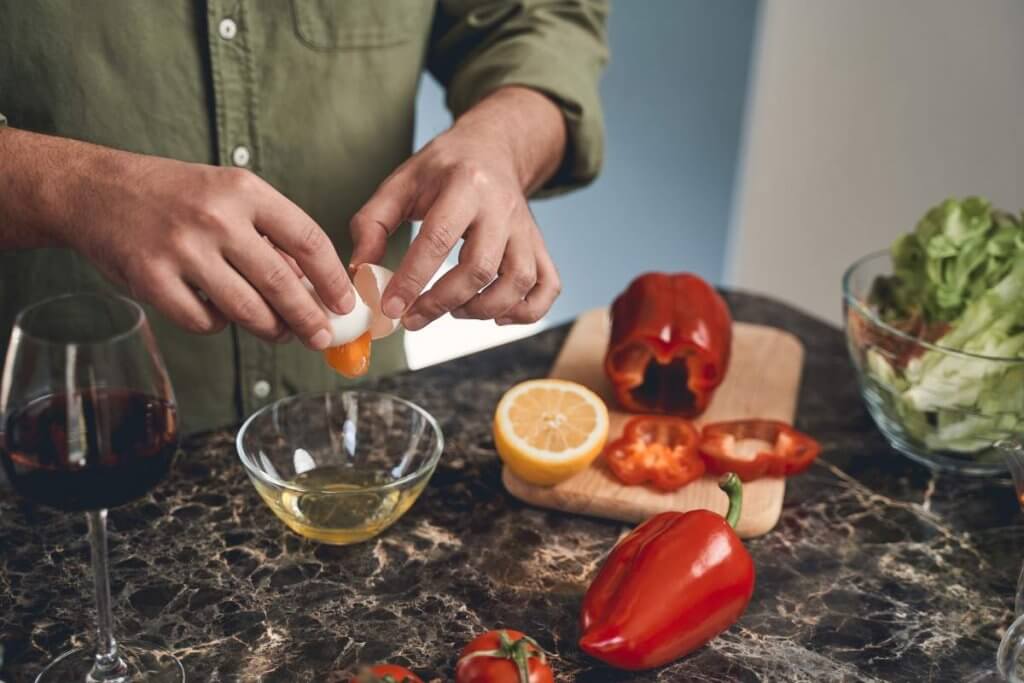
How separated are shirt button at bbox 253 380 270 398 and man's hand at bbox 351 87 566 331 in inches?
Result: 20.1

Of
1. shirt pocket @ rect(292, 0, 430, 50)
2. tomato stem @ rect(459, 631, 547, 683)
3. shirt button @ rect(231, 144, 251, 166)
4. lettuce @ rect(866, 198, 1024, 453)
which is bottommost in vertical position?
tomato stem @ rect(459, 631, 547, 683)

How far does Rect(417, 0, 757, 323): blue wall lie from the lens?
10.8 feet

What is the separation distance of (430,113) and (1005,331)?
6.89ft

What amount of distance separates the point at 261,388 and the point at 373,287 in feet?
1.99

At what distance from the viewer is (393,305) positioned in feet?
4.03

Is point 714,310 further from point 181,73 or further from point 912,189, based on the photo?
point 912,189

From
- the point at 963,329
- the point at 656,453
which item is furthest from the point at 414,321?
the point at 963,329

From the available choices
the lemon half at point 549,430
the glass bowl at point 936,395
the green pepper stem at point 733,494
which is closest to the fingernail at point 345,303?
the lemon half at point 549,430

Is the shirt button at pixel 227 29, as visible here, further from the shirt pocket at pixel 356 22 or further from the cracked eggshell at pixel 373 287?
the cracked eggshell at pixel 373 287

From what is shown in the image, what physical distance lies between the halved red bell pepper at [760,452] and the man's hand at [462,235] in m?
0.31

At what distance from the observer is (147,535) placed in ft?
4.27

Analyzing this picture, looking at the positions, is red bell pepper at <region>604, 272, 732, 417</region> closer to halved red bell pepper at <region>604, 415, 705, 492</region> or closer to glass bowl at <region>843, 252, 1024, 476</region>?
halved red bell pepper at <region>604, 415, 705, 492</region>

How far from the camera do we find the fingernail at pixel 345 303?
1159 millimetres

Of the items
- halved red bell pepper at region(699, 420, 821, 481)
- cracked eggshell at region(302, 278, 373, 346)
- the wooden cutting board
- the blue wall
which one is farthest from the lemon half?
the blue wall
